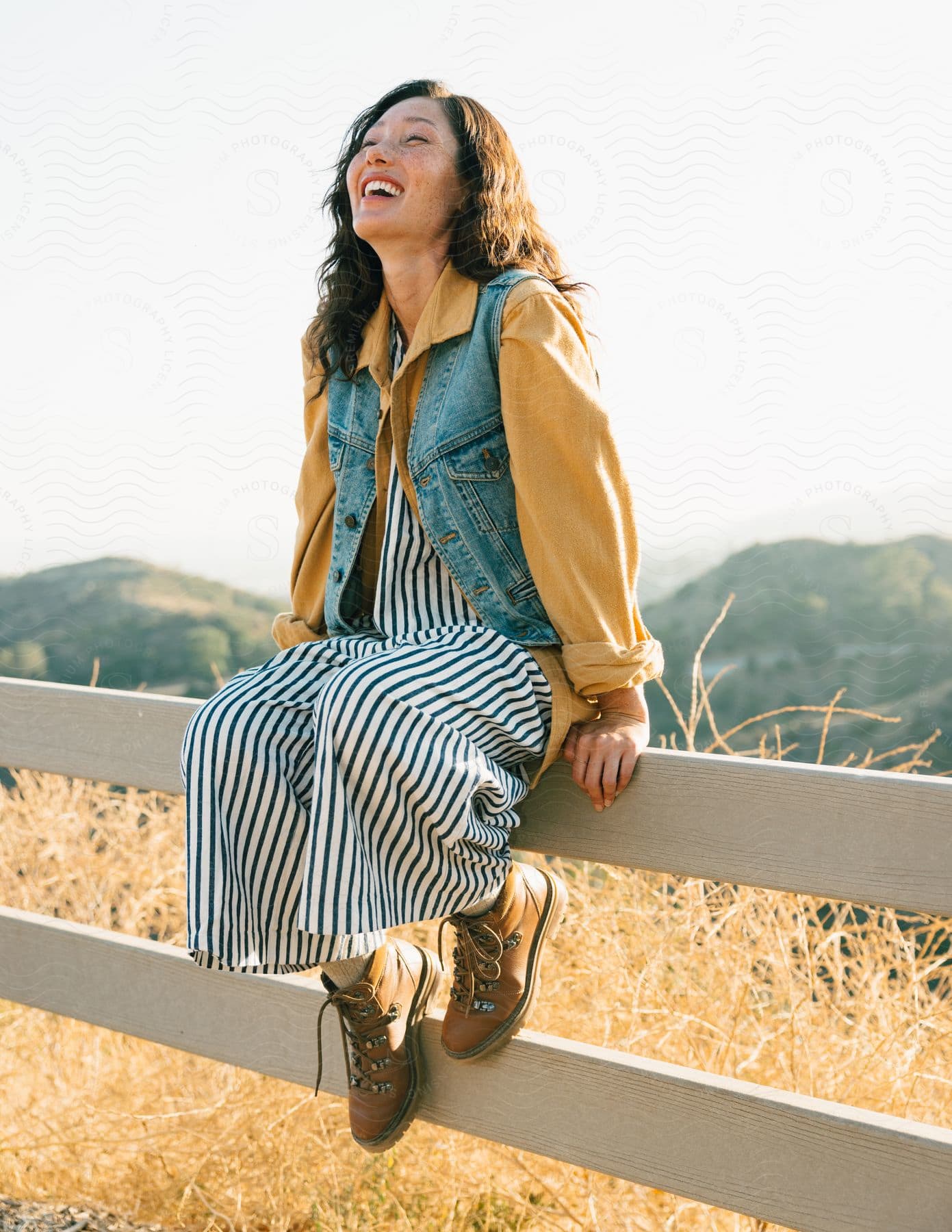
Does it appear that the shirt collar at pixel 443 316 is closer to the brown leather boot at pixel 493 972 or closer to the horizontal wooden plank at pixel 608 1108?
the brown leather boot at pixel 493 972

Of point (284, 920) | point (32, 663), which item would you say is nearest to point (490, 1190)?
point (284, 920)

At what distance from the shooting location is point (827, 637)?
11.7m

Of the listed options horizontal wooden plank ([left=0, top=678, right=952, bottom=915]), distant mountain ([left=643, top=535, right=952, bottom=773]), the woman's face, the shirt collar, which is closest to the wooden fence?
horizontal wooden plank ([left=0, top=678, right=952, bottom=915])

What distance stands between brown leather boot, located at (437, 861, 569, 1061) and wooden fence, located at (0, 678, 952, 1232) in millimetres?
49

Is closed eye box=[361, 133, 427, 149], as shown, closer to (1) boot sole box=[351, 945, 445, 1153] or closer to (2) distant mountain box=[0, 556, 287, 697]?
(1) boot sole box=[351, 945, 445, 1153]

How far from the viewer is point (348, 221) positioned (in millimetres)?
1915

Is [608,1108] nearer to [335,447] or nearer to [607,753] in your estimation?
[607,753]

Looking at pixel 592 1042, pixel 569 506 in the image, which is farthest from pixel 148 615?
pixel 569 506

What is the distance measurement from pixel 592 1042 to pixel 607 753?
43.1 inches

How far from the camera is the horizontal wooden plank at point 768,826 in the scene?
1316 mm

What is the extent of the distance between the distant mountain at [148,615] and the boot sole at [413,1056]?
2816 mm

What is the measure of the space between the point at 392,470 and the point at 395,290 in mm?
291

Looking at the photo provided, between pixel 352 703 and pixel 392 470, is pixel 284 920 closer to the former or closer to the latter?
pixel 352 703

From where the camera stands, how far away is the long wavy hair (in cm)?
171
